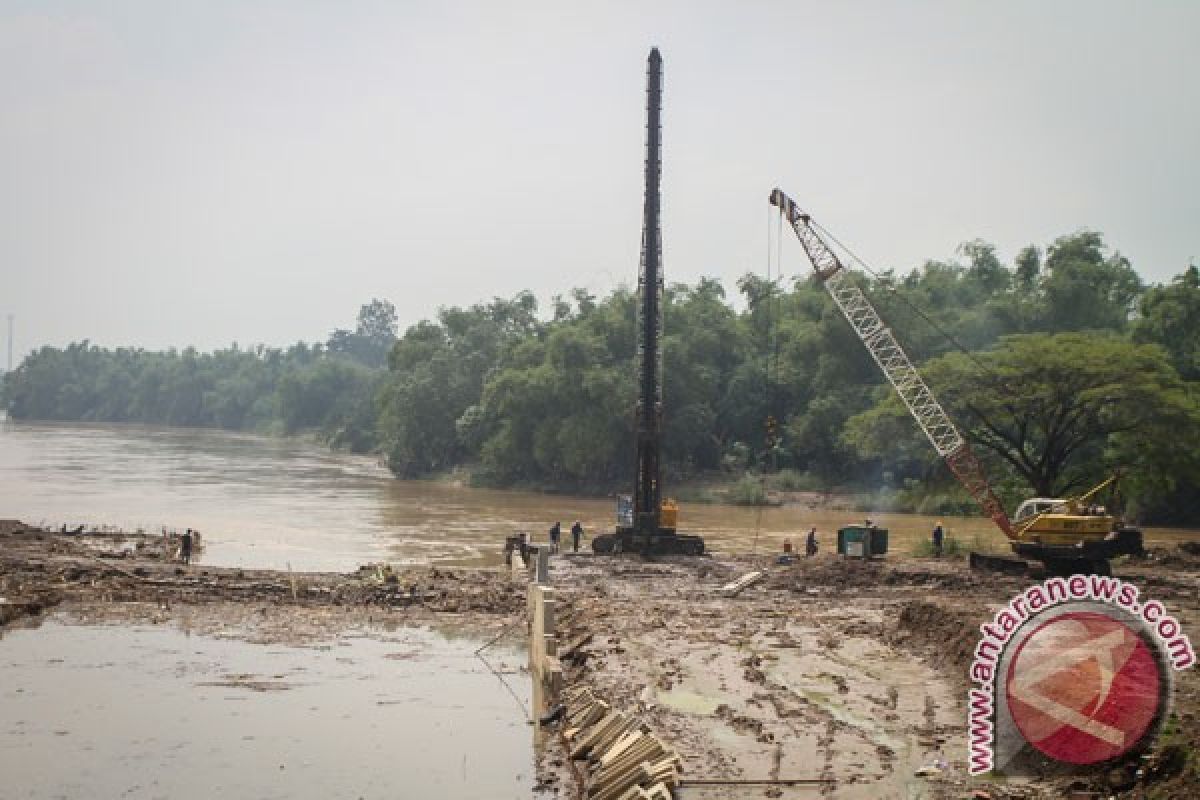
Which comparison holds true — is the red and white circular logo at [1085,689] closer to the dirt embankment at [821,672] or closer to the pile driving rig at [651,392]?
the dirt embankment at [821,672]

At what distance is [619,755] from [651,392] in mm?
27557

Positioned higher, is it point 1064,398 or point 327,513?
point 1064,398

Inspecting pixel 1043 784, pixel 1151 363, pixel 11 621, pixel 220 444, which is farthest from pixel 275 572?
pixel 220 444

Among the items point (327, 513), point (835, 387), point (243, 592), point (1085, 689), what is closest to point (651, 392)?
point (243, 592)

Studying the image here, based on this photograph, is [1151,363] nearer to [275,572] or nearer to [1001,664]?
[275,572]

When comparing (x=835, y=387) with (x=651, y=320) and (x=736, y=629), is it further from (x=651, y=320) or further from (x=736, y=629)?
(x=736, y=629)

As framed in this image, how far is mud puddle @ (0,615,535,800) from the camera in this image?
1723cm

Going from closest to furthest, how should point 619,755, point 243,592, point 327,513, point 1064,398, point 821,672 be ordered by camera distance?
1. point 619,755
2. point 821,672
3. point 243,592
4. point 1064,398
5. point 327,513

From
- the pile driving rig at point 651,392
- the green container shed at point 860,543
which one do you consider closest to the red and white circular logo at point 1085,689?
the green container shed at point 860,543

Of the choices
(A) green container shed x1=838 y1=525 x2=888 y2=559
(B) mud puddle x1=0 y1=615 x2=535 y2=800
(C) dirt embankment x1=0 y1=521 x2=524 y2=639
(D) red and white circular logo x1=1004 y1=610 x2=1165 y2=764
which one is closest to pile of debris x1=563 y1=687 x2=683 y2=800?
(B) mud puddle x1=0 y1=615 x2=535 y2=800

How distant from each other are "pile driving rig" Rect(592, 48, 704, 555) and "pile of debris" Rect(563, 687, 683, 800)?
2313 centimetres

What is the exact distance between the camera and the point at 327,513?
60781mm

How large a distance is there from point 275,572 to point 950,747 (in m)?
24.6

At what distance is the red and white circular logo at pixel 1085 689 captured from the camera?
1188 centimetres
